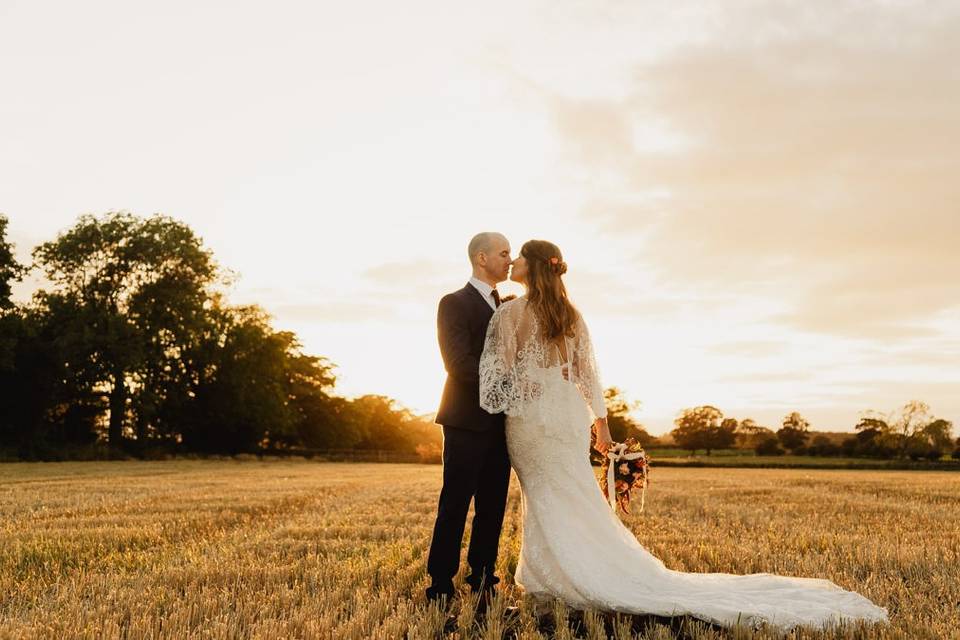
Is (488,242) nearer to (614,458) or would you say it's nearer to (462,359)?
(462,359)

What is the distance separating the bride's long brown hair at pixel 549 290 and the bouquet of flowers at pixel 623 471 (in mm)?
1212

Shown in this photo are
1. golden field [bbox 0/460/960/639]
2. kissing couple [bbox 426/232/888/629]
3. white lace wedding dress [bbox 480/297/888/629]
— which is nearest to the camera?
golden field [bbox 0/460/960/639]

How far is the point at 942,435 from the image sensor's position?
218 ft

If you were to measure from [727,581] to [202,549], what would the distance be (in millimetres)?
5536

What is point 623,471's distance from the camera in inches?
258

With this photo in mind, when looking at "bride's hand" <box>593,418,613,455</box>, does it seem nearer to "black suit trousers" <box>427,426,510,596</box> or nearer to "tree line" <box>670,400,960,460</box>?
"black suit trousers" <box>427,426,510,596</box>

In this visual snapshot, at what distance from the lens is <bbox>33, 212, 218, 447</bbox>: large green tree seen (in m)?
43.9

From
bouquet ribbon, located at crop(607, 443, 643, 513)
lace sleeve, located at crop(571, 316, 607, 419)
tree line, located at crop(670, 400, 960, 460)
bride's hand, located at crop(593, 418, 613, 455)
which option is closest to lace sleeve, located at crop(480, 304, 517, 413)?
lace sleeve, located at crop(571, 316, 607, 419)

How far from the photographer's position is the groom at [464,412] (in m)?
5.96

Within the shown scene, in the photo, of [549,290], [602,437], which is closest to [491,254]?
[549,290]

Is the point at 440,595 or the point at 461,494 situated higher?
the point at 461,494

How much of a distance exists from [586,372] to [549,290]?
2.49 ft

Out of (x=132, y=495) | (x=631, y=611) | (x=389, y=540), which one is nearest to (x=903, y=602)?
(x=631, y=611)

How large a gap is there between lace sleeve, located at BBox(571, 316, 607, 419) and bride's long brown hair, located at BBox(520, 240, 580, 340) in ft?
0.56
